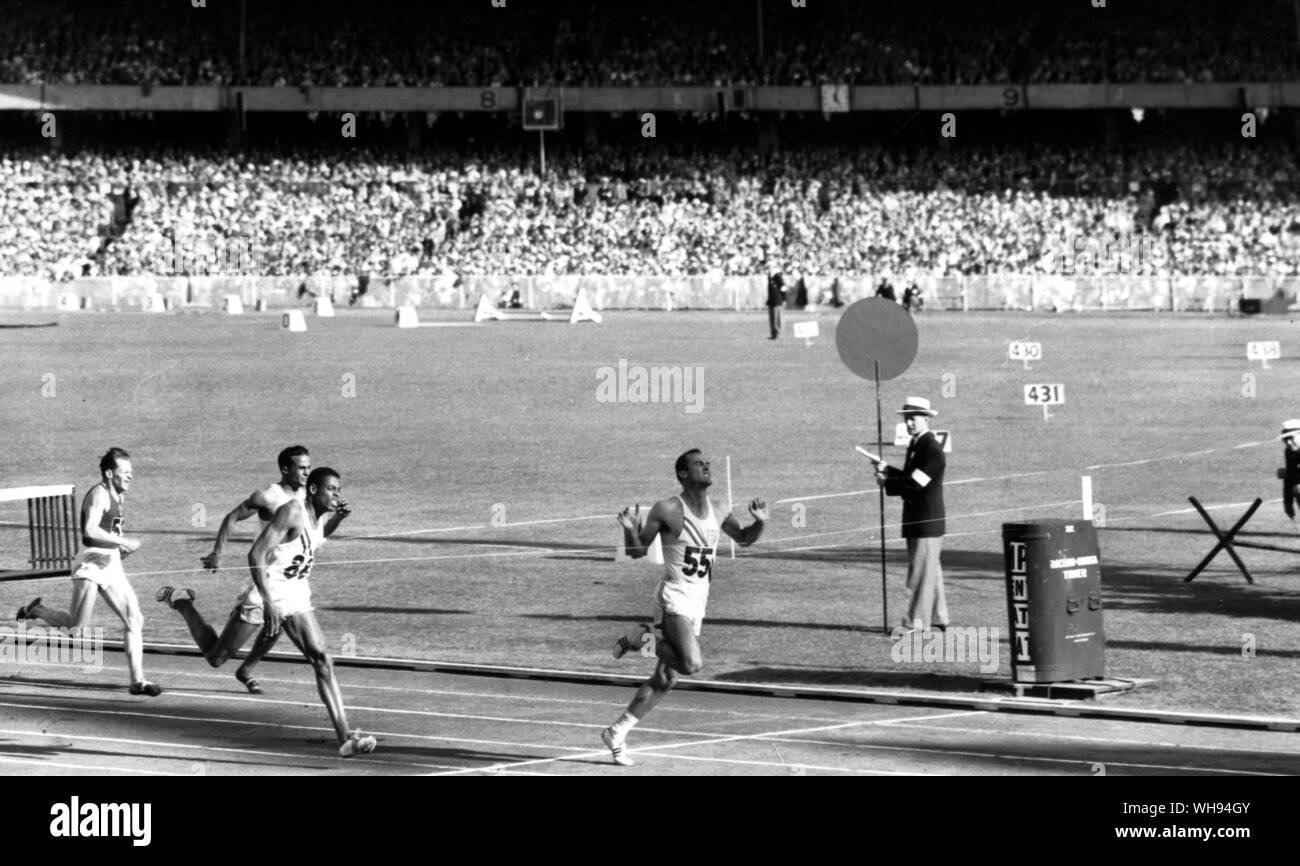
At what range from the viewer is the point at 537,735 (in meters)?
13.4

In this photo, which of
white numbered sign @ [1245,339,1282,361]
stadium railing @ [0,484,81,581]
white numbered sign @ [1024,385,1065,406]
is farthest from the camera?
white numbered sign @ [1245,339,1282,361]

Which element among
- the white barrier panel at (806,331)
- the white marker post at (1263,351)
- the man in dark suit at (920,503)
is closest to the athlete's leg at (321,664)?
the man in dark suit at (920,503)

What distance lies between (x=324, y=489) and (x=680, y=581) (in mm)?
2359

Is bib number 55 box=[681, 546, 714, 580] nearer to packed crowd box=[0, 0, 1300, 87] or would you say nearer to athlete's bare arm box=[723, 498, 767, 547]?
athlete's bare arm box=[723, 498, 767, 547]

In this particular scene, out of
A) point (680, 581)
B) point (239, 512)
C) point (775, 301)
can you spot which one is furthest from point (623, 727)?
point (775, 301)

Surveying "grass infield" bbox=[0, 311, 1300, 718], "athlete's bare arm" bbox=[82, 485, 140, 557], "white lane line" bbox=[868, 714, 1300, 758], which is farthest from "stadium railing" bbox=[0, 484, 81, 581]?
"white lane line" bbox=[868, 714, 1300, 758]

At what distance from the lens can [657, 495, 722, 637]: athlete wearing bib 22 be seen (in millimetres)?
12180

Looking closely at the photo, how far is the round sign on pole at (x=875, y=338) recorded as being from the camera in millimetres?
18547

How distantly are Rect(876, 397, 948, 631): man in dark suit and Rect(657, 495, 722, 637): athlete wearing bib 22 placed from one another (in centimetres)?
498

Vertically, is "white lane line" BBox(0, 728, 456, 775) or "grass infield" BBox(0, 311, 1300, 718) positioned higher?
"grass infield" BBox(0, 311, 1300, 718)

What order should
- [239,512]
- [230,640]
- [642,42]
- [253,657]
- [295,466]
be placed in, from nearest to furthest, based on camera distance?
[295,466], [230,640], [253,657], [239,512], [642,42]

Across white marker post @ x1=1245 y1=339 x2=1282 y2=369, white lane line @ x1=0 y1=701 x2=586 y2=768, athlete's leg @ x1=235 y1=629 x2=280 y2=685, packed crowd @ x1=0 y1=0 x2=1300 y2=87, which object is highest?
packed crowd @ x1=0 y1=0 x2=1300 y2=87

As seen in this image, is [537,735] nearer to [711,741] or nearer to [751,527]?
[711,741]
